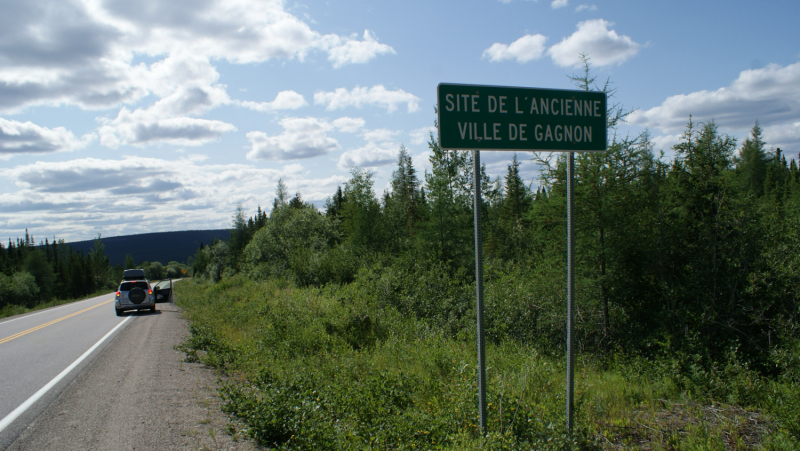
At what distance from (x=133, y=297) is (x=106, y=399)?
16211 mm

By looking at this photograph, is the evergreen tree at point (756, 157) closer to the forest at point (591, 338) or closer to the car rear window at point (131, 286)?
the forest at point (591, 338)

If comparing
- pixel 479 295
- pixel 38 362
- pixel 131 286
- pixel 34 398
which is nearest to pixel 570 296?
pixel 479 295

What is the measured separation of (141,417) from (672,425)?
6816 millimetres

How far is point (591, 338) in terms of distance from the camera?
9.91 meters

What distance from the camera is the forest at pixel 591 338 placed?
4532mm

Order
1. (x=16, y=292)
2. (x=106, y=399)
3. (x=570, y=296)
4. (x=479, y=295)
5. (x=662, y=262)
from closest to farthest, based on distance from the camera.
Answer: (x=479, y=295) < (x=570, y=296) < (x=106, y=399) < (x=662, y=262) < (x=16, y=292)

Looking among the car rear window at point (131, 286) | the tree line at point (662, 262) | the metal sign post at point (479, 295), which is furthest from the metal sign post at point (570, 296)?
the car rear window at point (131, 286)

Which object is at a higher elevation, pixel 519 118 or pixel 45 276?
pixel 519 118

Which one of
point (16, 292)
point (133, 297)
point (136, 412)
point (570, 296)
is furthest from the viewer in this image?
point (16, 292)

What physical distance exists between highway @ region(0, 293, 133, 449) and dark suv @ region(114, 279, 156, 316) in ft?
11.3

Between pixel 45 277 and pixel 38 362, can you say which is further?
pixel 45 277

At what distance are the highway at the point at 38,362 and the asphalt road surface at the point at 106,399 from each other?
0.02m

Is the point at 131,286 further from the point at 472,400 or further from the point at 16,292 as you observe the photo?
the point at 16,292

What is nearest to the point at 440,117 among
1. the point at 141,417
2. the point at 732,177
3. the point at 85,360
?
the point at 141,417
